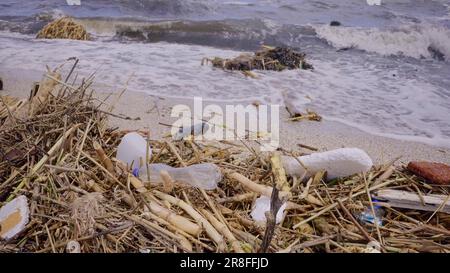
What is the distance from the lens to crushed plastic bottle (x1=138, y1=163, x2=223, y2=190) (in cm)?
156

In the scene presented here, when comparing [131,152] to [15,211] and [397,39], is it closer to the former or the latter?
[15,211]

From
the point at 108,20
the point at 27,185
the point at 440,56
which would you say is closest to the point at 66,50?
the point at 108,20

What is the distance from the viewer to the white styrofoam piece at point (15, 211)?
1252mm

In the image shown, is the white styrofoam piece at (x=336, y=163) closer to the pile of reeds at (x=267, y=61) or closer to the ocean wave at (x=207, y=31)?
the pile of reeds at (x=267, y=61)

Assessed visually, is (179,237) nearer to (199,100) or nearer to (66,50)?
(199,100)

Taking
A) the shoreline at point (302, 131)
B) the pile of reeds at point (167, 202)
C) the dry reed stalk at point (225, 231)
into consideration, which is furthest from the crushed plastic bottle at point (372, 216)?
the shoreline at point (302, 131)

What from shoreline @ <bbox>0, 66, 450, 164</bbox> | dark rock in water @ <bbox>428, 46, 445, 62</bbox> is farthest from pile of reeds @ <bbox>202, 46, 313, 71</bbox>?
dark rock in water @ <bbox>428, 46, 445, 62</bbox>

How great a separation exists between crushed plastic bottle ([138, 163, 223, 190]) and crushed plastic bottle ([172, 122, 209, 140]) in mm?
610

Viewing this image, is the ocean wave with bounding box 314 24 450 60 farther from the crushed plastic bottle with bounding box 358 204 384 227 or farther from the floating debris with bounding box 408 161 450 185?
the crushed plastic bottle with bounding box 358 204 384 227

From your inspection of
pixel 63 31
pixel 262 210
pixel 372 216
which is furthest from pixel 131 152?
pixel 63 31

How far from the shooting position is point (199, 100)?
320 cm

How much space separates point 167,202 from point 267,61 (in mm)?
3228

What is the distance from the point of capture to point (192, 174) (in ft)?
5.20
